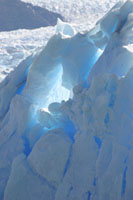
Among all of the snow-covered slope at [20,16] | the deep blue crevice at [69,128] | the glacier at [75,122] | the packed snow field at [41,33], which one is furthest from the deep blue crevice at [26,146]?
the snow-covered slope at [20,16]

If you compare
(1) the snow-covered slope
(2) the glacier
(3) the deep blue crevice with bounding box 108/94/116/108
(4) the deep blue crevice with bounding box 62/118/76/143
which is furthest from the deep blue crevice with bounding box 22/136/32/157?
(1) the snow-covered slope

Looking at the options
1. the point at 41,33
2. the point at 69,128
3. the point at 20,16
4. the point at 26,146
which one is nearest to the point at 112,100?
the point at 69,128

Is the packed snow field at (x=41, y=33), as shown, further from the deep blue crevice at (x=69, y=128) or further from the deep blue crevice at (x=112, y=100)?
the deep blue crevice at (x=112, y=100)

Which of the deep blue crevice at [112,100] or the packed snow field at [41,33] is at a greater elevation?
the deep blue crevice at [112,100]

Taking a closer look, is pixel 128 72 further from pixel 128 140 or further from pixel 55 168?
pixel 55 168

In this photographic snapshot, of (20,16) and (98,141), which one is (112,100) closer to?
(98,141)

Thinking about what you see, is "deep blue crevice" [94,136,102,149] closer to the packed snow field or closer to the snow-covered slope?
the packed snow field
